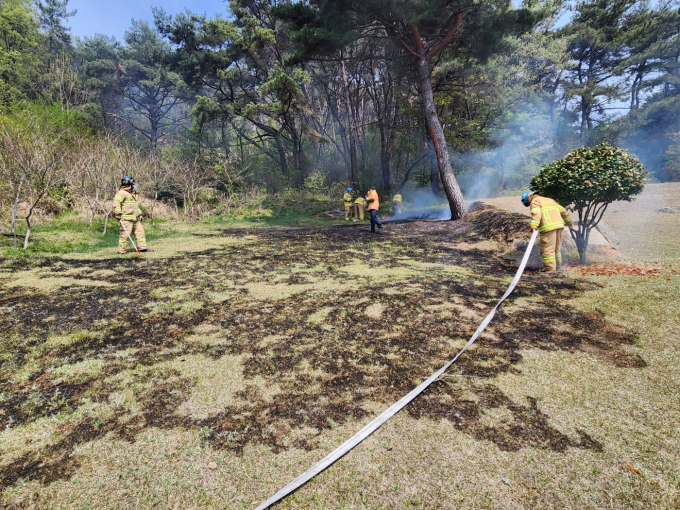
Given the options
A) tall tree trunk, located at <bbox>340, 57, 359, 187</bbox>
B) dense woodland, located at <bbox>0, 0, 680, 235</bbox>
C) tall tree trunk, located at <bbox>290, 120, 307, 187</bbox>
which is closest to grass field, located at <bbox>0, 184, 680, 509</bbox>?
dense woodland, located at <bbox>0, 0, 680, 235</bbox>

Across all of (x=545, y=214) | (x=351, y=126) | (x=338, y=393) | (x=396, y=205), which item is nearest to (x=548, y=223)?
(x=545, y=214)

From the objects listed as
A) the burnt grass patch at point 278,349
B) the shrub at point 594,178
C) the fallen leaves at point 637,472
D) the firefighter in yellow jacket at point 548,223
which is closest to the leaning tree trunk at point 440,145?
the shrub at point 594,178

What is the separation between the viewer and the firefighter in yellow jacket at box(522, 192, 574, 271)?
5.81 meters

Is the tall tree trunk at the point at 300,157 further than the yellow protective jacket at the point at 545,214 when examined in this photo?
Yes

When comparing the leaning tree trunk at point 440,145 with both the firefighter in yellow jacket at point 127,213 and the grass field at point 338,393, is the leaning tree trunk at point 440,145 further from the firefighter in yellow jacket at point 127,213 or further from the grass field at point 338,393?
the firefighter in yellow jacket at point 127,213

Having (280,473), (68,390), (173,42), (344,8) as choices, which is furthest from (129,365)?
(173,42)

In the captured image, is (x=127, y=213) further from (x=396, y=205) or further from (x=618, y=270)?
(x=396, y=205)

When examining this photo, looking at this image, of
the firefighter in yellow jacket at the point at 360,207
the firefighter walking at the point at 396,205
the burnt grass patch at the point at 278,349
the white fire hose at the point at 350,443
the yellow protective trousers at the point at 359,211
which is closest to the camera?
the white fire hose at the point at 350,443

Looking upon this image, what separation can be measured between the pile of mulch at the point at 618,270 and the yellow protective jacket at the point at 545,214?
2.93 feet

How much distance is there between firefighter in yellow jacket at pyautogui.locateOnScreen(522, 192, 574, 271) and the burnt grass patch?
2.22 ft

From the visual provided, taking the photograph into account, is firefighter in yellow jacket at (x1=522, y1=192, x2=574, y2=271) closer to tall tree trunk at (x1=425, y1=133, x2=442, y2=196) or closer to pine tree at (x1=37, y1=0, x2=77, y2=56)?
tall tree trunk at (x1=425, y1=133, x2=442, y2=196)

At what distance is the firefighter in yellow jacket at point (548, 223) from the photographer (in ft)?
19.1

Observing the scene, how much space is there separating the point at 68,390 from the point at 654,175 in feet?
117

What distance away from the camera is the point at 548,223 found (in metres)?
5.81
